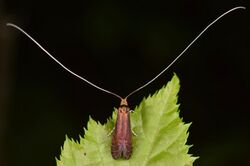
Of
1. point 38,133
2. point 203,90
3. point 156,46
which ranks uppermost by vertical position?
point 156,46

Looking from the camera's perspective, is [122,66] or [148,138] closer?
[148,138]

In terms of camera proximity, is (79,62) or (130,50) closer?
(130,50)

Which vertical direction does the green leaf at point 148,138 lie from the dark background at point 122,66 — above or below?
below

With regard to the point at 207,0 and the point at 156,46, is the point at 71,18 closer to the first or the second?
the point at 156,46

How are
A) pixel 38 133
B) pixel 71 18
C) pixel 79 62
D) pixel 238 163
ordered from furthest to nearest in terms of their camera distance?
pixel 79 62 → pixel 71 18 → pixel 38 133 → pixel 238 163

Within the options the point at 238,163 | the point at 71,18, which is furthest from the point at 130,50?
the point at 238,163

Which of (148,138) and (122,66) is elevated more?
(122,66)
